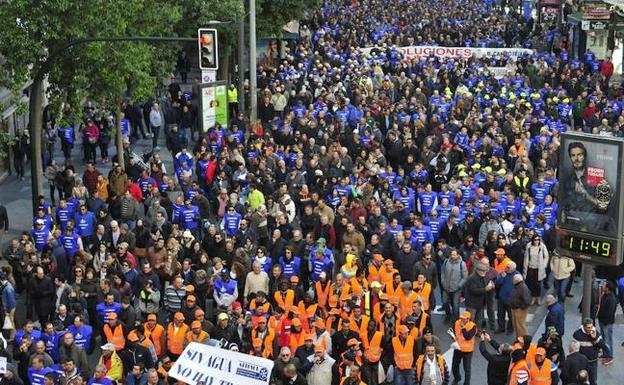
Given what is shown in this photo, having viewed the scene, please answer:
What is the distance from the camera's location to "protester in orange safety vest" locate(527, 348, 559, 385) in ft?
51.8

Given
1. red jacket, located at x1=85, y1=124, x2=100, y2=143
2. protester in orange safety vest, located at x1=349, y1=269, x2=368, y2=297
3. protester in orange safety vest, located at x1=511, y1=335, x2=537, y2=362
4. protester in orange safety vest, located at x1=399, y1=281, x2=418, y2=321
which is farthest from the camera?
red jacket, located at x1=85, y1=124, x2=100, y2=143

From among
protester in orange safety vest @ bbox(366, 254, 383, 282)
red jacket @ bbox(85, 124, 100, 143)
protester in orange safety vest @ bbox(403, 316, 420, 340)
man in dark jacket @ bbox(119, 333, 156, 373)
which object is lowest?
man in dark jacket @ bbox(119, 333, 156, 373)

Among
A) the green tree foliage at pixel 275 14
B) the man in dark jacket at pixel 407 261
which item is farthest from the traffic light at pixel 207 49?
the green tree foliage at pixel 275 14

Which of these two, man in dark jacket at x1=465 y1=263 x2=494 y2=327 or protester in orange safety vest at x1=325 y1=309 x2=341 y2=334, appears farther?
man in dark jacket at x1=465 y1=263 x2=494 y2=327

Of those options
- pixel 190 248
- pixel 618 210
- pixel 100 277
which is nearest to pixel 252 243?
pixel 190 248

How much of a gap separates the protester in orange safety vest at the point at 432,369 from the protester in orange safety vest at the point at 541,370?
3.83 feet

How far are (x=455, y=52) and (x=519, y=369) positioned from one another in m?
33.3

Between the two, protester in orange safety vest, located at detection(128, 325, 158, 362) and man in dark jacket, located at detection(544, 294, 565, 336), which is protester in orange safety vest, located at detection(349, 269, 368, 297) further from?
protester in orange safety vest, located at detection(128, 325, 158, 362)

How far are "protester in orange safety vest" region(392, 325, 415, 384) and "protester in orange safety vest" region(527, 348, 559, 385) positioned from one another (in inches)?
65.8

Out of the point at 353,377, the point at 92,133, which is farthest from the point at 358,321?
the point at 92,133

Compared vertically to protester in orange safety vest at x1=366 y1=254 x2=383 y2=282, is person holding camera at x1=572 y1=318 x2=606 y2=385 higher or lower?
lower

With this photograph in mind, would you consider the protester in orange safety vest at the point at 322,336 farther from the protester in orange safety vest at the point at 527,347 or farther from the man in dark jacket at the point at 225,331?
the protester in orange safety vest at the point at 527,347

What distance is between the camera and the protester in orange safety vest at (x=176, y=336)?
56.9 feet

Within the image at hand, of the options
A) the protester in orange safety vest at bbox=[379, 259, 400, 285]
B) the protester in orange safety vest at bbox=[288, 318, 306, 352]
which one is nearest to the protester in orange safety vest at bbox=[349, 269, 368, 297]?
the protester in orange safety vest at bbox=[379, 259, 400, 285]
